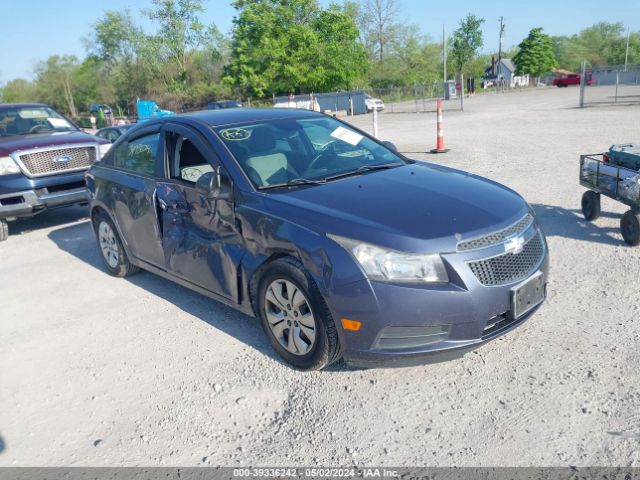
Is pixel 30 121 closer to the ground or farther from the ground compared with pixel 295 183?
farther from the ground

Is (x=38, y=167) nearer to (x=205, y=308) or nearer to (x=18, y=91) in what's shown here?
(x=205, y=308)

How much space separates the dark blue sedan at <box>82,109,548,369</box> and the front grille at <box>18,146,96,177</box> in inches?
151

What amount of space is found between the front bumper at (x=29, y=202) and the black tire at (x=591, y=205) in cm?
650

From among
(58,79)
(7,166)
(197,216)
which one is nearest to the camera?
(197,216)

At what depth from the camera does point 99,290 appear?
579cm

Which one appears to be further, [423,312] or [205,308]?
[205,308]

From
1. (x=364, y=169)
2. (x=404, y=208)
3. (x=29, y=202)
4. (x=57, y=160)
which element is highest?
(x=364, y=169)

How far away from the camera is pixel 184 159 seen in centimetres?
486

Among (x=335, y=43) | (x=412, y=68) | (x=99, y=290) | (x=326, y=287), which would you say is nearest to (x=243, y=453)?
(x=326, y=287)

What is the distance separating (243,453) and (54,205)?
21.5 feet

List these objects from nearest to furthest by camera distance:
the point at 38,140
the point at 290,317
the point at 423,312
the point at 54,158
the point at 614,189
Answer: the point at 423,312 → the point at 290,317 → the point at 614,189 → the point at 54,158 → the point at 38,140

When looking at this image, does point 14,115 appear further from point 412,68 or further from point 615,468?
point 412,68

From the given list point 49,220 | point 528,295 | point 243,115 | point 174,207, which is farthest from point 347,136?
point 49,220

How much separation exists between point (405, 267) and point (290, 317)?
90 centimetres
